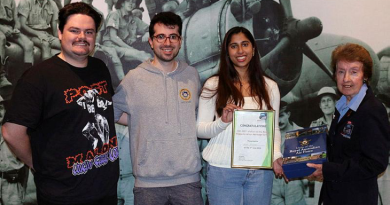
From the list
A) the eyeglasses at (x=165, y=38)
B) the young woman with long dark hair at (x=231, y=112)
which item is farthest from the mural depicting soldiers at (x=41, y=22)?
the young woman with long dark hair at (x=231, y=112)

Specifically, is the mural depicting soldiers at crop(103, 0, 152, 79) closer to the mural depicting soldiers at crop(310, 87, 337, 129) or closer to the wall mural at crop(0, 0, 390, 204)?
the wall mural at crop(0, 0, 390, 204)

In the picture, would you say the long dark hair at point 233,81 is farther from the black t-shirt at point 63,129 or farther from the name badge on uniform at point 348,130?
the black t-shirt at point 63,129

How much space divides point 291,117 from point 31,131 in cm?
225

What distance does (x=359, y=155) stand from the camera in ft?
6.37

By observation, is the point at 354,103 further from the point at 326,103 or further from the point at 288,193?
the point at 288,193

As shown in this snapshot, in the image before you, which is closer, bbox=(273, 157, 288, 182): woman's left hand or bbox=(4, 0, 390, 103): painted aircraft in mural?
bbox=(273, 157, 288, 182): woman's left hand

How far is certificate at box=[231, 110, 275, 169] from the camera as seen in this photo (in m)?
2.23

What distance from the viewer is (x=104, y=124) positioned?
2.07 metres

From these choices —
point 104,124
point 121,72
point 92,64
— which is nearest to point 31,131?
point 104,124

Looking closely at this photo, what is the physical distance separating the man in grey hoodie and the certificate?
11.7 inches

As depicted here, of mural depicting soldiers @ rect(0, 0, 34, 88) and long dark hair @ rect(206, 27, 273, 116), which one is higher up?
mural depicting soldiers @ rect(0, 0, 34, 88)

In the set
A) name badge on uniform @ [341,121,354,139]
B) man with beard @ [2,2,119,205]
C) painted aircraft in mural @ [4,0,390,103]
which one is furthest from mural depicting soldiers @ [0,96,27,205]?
name badge on uniform @ [341,121,354,139]

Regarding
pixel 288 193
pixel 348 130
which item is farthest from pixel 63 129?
pixel 288 193

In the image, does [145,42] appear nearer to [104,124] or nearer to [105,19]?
[105,19]
